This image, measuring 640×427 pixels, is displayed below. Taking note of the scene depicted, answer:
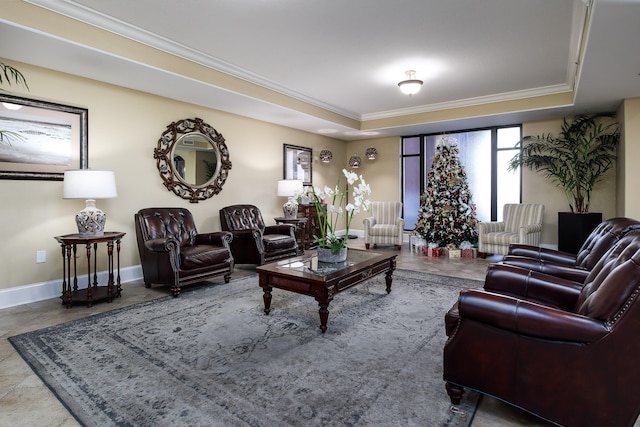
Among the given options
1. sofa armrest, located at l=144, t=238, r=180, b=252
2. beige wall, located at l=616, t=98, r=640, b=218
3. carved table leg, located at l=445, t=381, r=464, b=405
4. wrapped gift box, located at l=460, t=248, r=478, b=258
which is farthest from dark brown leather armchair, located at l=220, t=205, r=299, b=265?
beige wall, located at l=616, t=98, r=640, b=218

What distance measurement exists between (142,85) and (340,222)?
5745 mm

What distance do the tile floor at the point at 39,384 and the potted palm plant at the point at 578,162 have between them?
4891mm

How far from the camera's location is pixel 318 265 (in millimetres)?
Result: 3412

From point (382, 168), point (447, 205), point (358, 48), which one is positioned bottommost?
point (447, 205)

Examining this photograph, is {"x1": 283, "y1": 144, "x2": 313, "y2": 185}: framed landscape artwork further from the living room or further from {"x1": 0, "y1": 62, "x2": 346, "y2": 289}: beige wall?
{"x1": 0, "y1": 62, "x2": 346, "y2": 289}: beige wall

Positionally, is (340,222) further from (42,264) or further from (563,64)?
(42,264)

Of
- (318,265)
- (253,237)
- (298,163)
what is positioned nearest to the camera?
(318,265)

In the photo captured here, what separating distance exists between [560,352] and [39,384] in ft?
9.39

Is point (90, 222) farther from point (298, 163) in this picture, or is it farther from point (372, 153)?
point (372, 153)

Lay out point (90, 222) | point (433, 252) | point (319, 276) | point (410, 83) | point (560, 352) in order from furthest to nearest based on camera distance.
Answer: point (433, 252) → point (410, 83) → point (90, 222) → point (319, 276) → point (560, 352)

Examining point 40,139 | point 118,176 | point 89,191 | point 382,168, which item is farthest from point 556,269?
point 382,168

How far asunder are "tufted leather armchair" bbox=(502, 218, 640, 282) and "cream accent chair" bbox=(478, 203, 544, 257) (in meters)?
2.57

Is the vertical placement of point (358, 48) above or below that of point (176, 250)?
above

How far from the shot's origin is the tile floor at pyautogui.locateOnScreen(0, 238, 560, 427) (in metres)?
1.78
